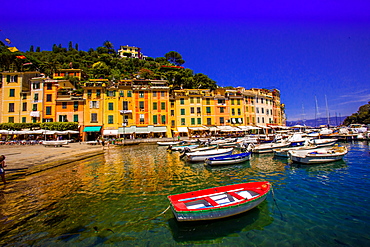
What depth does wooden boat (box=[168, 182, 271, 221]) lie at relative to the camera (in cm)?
682

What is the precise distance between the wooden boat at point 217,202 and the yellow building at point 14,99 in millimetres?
47347

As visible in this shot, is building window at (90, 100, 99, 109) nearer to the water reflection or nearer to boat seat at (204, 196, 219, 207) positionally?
the water reflection

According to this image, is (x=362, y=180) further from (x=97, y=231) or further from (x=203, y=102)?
(x=203, y=102)

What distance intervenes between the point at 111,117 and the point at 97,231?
1565 inches

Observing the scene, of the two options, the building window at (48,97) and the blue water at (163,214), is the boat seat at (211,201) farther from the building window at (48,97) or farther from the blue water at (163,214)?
the building window at (48,97)

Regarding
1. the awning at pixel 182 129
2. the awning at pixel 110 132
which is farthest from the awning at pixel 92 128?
the awning at pixel 182 129

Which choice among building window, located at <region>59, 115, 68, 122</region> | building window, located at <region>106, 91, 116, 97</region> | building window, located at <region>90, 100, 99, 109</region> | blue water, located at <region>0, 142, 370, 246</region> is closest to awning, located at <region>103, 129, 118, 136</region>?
building window, located at <region>90, 100, 99, 109</region>

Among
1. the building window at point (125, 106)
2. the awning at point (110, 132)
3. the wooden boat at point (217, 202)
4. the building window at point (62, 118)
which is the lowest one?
the wooden boat at point (217, 202)

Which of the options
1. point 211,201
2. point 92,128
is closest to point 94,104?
point 92,128

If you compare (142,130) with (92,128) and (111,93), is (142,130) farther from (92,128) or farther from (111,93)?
(111,93)

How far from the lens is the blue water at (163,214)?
20.8ft

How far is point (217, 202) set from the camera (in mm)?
7957

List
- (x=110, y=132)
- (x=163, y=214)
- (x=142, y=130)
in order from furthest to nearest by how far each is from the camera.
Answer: (x=142, y=130) < (x=110, y=132) < (x=163, y=214)

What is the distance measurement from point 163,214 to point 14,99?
5034cm
